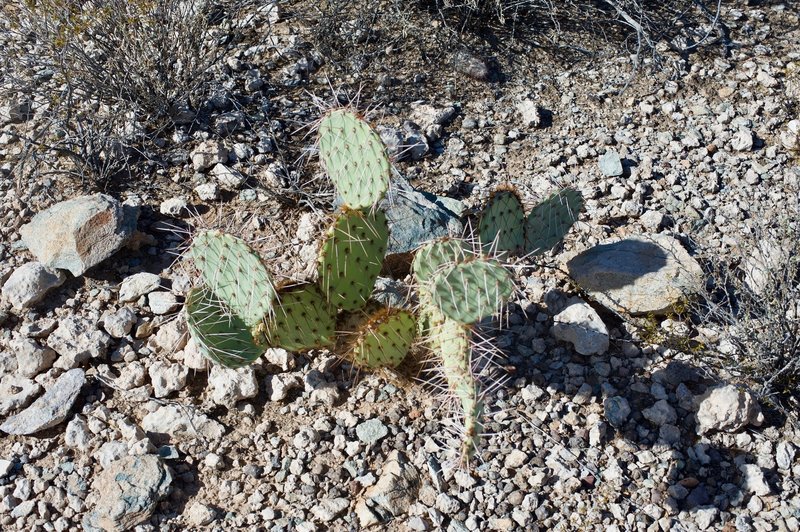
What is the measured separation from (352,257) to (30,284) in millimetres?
1444

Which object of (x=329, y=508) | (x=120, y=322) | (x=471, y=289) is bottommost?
(x=329, y=508)

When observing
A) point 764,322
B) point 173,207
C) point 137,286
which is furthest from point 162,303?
point 764,322

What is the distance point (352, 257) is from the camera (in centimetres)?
297

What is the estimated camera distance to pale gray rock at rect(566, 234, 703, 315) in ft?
11.0

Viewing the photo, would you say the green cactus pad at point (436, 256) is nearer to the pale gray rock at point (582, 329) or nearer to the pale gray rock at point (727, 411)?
the pale gray rock at point (582, 329)

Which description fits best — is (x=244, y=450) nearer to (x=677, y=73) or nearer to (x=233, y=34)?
(x=233, y=34)

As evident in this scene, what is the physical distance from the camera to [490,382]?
10.7ft

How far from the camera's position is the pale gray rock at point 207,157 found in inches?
159

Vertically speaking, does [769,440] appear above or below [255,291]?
below

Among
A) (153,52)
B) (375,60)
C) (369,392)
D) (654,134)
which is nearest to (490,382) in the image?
(369,392)

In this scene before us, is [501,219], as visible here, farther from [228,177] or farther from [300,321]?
[228,177]

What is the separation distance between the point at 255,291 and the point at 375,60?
2.14 metres

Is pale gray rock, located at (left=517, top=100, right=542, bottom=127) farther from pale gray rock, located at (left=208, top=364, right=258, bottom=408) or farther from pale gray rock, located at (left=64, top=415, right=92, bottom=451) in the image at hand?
pale gray rock, located at (left=64, top=415, right=92, bottom=451)

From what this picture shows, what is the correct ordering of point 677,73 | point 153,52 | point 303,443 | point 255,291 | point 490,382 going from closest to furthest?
point 255,291 → point 303,443 → point 490,382 → point 153,52 → point 677,73
